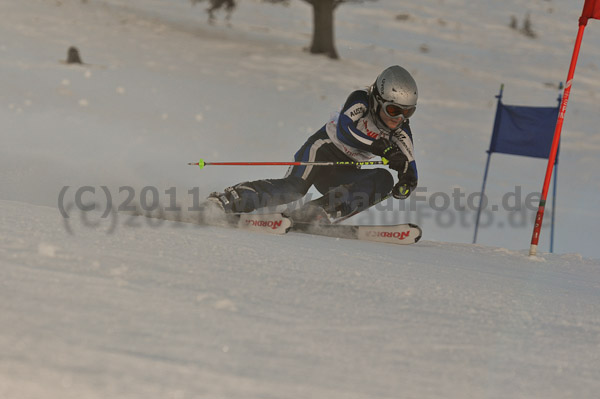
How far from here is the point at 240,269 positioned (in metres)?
3.31

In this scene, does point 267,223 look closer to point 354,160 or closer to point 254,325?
point 354,160

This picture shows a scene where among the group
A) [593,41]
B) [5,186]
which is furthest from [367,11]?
[5,186]

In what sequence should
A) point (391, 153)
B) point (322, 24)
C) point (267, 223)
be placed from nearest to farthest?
point (267, 223)
point (391, 153)
point (322, 24)

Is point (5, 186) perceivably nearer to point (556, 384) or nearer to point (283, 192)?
point (283, 192)

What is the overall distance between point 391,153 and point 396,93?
45 cm

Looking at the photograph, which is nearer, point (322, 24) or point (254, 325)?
point (254, 325)

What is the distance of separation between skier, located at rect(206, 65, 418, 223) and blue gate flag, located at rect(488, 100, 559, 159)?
3.55 m

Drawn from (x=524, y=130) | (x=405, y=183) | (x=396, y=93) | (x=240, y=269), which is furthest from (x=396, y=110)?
(x=524, y=130)

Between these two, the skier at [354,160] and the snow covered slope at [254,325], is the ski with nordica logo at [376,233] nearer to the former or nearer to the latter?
the skier at [354,160]

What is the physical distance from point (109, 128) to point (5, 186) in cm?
488

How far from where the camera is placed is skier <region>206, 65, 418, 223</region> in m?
5.41

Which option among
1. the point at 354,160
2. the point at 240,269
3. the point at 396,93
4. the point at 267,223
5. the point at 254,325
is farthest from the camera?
the point at 354,160

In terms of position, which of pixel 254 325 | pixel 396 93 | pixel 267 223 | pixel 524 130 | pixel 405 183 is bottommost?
pixel 254 325

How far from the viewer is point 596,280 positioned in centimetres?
504
